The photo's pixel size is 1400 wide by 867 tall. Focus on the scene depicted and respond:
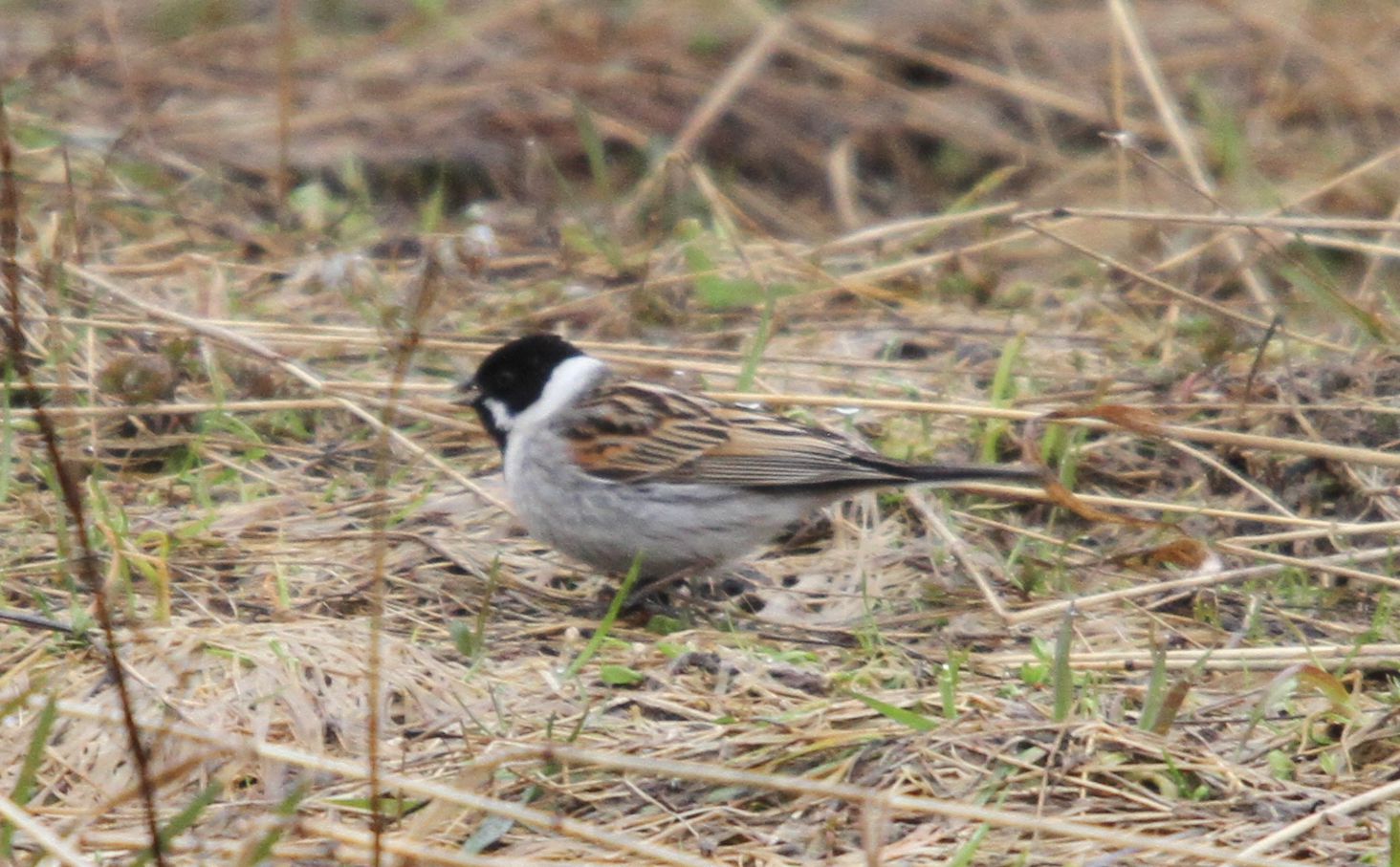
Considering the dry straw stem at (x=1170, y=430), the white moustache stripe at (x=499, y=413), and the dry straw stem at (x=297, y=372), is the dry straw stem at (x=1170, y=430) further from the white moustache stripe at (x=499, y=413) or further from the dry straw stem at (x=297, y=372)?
the dry straw stem at (x=297, y=372)

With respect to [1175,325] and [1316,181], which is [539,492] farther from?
[1316,181]

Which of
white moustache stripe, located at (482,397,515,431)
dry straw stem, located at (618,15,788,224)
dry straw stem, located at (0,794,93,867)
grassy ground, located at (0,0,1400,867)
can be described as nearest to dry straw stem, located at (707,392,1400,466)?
grassy ground, located at (0,0,1400,867)

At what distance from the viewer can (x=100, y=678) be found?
12.7 ft

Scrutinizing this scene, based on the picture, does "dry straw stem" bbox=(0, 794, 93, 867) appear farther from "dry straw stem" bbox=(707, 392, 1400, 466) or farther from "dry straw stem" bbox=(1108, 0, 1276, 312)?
"dry straw stem" bbox=(1108, 0, 1276, 312)

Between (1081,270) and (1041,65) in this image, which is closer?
(1081,270)

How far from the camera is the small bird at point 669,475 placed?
4.80 m

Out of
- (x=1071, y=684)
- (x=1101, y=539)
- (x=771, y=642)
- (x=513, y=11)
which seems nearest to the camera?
(x=1071, y=684)

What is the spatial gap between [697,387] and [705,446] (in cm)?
94

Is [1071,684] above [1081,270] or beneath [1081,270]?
above

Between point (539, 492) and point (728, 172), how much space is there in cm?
423

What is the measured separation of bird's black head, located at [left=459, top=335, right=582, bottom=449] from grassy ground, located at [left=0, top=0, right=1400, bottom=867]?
212mm

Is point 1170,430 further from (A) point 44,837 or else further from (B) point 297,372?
(A) point 44,837

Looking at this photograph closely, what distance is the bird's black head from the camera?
5156 millimetres

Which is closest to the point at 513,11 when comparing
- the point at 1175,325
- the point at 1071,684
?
the point at 1175,325
